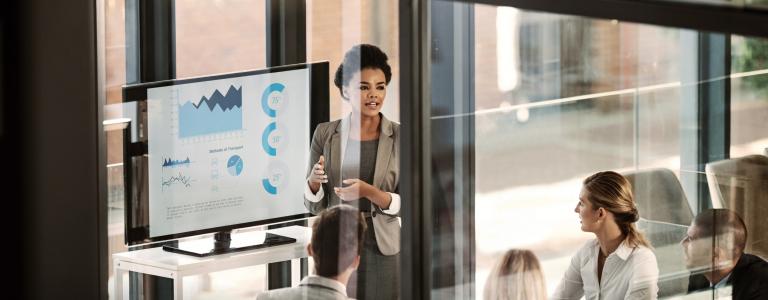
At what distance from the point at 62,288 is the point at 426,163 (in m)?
1.69

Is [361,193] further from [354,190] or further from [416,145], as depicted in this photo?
[416,145]

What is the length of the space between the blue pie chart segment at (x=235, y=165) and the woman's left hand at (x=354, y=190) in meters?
0.49

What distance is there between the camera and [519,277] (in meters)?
2.68

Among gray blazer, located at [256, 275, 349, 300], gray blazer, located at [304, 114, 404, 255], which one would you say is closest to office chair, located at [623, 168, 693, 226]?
gray blazer, located at [304, 114, 404, 255]

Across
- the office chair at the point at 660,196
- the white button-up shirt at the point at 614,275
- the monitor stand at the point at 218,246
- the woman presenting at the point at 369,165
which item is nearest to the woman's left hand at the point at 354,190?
the woman presenting at the point at 369,165

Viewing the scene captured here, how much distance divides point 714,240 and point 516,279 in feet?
1.91

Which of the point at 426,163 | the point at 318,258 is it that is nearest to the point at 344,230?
the point at 318,258

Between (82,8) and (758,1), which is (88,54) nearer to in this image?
(82,8)

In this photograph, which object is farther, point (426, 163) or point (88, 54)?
point (88, 54)

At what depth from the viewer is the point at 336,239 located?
3193 millimetres

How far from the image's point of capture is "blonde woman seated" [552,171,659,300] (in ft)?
7.82

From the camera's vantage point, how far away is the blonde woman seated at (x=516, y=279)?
262 centimetres

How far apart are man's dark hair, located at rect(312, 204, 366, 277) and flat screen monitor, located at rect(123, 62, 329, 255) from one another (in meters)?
0.11

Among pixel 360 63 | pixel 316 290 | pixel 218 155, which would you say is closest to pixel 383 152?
pixel 360 63
